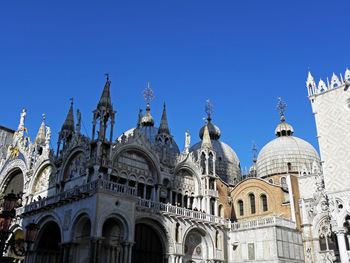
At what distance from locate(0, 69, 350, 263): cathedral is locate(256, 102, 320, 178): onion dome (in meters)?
8.24

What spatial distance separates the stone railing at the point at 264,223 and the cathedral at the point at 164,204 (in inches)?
3.1

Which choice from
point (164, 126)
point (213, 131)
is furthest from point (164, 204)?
point (213, 131)

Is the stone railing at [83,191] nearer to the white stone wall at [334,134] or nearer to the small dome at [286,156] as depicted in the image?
the white stone wall at [334,134]

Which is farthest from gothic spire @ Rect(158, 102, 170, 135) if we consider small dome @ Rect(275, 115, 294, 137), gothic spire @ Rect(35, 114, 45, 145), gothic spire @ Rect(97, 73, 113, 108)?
small dome @ Rect(275, 115, 294, 137)

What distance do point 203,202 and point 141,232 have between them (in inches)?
262

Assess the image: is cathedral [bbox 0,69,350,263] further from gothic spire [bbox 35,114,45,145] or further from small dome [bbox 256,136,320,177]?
small dome [bbox 256,136,320,177]

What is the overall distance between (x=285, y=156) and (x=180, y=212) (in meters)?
18.5

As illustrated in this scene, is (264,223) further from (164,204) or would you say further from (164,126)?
(164,126)

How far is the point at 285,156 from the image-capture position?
39.3 meters

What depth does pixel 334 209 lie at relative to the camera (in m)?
23.7

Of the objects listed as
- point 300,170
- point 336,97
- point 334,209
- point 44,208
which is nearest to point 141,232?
point 44,208

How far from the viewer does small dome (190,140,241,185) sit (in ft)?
133

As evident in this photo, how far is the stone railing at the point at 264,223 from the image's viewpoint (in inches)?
992

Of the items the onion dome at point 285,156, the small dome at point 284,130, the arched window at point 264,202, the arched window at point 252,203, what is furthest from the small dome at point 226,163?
the arched window at point 264,202
